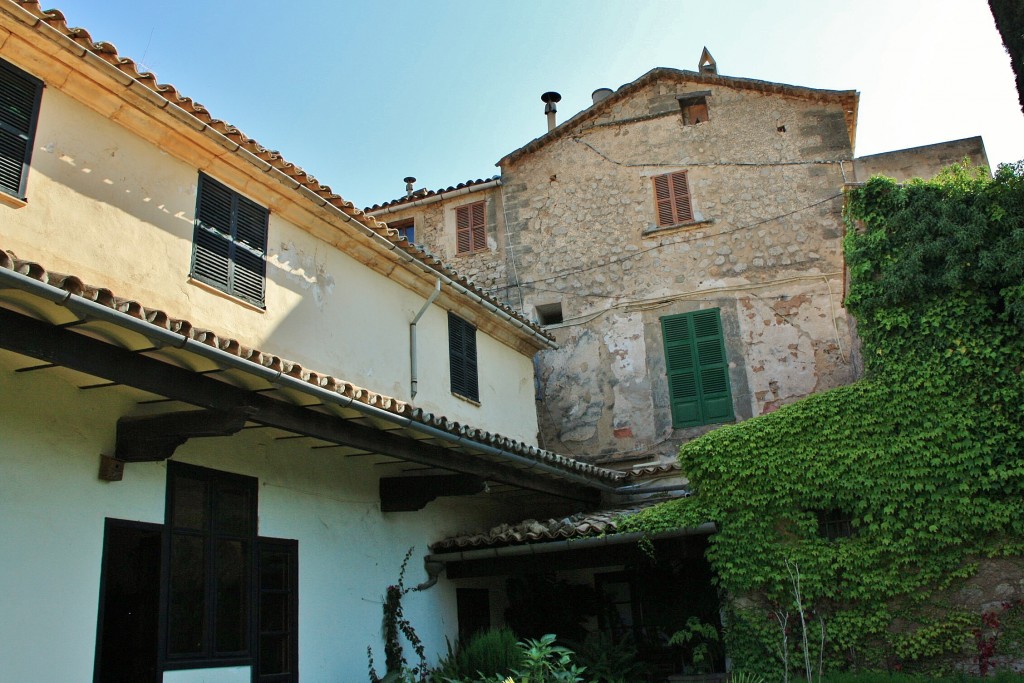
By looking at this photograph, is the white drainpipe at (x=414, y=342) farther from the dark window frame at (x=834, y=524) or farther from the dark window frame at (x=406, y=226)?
the dark window frame at (x=406, y=226)

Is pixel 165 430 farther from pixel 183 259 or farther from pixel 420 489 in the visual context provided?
pixel 420 489

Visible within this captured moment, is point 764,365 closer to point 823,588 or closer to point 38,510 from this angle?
point 823,588

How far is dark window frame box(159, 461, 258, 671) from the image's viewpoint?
7125 millimetres

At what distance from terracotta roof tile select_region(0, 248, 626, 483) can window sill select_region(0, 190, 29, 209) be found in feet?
2.90

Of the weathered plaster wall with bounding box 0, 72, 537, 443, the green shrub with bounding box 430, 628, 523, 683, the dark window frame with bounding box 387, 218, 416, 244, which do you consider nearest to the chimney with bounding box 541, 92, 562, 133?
the dark window frame with bounding box 387, 218, 416, 244

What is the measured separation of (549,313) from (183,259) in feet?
28.1

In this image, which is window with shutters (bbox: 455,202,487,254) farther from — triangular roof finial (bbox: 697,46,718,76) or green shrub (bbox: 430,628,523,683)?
green shrub (bbox: 430,628,523,683)

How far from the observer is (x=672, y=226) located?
581 inches

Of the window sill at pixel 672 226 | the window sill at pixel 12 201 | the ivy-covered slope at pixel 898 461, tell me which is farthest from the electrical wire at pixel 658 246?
the window sill at pixel 12 201

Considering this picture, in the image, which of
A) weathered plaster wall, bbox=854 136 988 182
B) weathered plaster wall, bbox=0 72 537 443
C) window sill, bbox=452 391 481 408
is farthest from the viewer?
weathered plaster wall, bbox=854 136 988 182

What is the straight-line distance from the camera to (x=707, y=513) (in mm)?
9938

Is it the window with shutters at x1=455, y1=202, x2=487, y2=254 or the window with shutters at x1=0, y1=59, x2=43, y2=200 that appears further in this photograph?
the window with shutters at x1=455, y1=202, x2=487, y2=254

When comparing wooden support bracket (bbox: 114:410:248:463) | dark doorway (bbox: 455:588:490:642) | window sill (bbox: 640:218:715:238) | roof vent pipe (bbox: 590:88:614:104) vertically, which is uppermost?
roof vent pipe (bbox: 590:88:614:104)

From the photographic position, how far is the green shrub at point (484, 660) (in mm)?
8836
